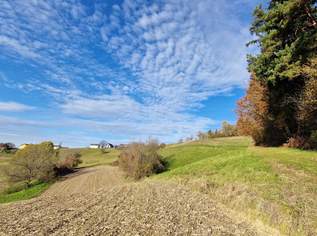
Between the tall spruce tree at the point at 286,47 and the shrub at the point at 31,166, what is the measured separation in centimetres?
3100

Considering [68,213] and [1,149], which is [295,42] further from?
[1,149]

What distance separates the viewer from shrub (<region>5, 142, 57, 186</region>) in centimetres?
3269

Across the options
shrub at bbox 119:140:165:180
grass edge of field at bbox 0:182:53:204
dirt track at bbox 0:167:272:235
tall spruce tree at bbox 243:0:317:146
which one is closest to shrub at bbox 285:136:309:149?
tall spruce tree at bbox 243:0:317:146

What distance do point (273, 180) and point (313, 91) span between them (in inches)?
294

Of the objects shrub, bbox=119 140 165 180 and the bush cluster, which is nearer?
shrub, bbox=119 140 165 180

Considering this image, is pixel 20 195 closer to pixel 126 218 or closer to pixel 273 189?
pixel 126 218

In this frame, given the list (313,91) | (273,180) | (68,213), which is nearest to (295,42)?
(313,91)

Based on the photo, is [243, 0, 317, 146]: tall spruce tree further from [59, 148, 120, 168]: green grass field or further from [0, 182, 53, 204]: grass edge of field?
[59, 148, 120, 168]: green grass field

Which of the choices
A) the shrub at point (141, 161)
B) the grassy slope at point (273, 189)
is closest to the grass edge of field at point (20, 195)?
the shrub at point (141, 161)

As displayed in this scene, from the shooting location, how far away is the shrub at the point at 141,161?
89.9 ft

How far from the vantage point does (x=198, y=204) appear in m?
10.4

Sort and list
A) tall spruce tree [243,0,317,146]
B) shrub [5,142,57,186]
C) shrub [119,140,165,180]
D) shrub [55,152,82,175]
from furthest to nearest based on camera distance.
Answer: shrub [55,152,82,175] → shrub [5,142,57,186] → shrub [119,140,165,180] → tall spruce tree [243,0,317,146]

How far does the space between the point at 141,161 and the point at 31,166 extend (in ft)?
54.9

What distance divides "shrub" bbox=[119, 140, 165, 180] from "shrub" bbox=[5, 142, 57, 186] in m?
12.0
